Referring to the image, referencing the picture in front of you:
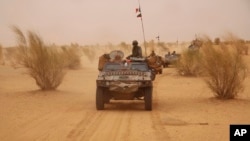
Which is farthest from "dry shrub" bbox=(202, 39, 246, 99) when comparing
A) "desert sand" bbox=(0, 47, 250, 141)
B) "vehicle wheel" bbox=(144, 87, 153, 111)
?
"vehicle wheel" bbox=(144, 87, 153, 111)

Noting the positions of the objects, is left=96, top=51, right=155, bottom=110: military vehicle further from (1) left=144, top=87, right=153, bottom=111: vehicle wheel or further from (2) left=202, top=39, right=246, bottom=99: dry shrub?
(2) left=202, top=39, right=246, bottom=99: dry shrub

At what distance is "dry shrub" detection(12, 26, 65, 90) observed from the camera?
818 inches

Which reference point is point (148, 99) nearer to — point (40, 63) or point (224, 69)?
point (224, 69)

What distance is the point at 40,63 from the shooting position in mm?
20781

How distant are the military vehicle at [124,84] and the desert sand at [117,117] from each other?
0.41 m

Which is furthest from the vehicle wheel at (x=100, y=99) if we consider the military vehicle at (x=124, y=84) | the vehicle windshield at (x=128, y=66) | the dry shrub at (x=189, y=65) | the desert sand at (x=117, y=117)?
the dry shrub at (x=189, y=65)

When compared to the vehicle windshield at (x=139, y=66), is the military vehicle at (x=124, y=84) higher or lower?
lower

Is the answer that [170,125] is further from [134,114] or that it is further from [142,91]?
[142,91]

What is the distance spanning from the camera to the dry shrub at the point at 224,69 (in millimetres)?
17078

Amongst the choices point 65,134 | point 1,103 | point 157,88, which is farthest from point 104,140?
point 157,88

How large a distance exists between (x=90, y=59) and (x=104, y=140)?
4537 centimetres

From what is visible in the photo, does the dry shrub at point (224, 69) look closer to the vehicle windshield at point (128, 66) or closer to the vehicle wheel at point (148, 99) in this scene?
the vehicle windshield at point (128, 66)

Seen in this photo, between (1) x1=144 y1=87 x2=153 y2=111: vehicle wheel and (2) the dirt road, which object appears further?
(1) x1=144 y1=87 x2=153 y2=111: vehicle wheel

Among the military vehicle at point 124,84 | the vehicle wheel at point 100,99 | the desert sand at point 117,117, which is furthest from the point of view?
the vehicle wheel at point 100,99
